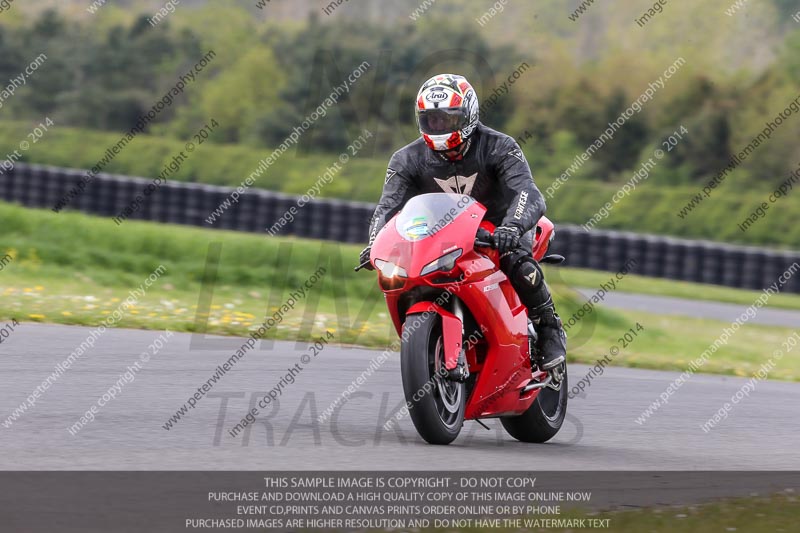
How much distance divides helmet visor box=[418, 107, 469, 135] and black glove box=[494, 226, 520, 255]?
0.61 meters

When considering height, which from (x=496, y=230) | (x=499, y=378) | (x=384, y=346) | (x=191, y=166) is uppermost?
(x=496, y=230)

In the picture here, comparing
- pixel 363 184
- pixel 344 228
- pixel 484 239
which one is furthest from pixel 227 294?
pixel 363 184

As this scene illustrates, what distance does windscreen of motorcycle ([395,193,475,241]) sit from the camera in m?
6.45

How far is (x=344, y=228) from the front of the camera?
77.8ft

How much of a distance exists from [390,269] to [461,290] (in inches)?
15.5

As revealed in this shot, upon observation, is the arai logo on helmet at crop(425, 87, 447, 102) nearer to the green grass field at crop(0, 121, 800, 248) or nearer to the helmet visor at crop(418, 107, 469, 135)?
the helmet visor at crop(418, 107, 469, 135)

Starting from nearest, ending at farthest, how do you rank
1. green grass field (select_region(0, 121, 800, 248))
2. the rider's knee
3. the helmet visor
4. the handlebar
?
1. the handlebar
2. the helmet visor
3. the rider's knee
4. green grass field (select_region(0, 121, 800, 248))

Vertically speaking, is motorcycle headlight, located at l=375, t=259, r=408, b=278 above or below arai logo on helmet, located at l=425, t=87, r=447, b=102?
below

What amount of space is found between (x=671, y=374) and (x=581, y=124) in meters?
29.4

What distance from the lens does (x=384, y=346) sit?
11938 mm

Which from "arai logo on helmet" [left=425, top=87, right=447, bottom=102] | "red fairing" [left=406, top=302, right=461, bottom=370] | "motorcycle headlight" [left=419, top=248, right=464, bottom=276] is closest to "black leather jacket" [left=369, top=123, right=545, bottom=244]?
"arai logo on helmet" [left=425, top=87, right=447, bottom=102]
